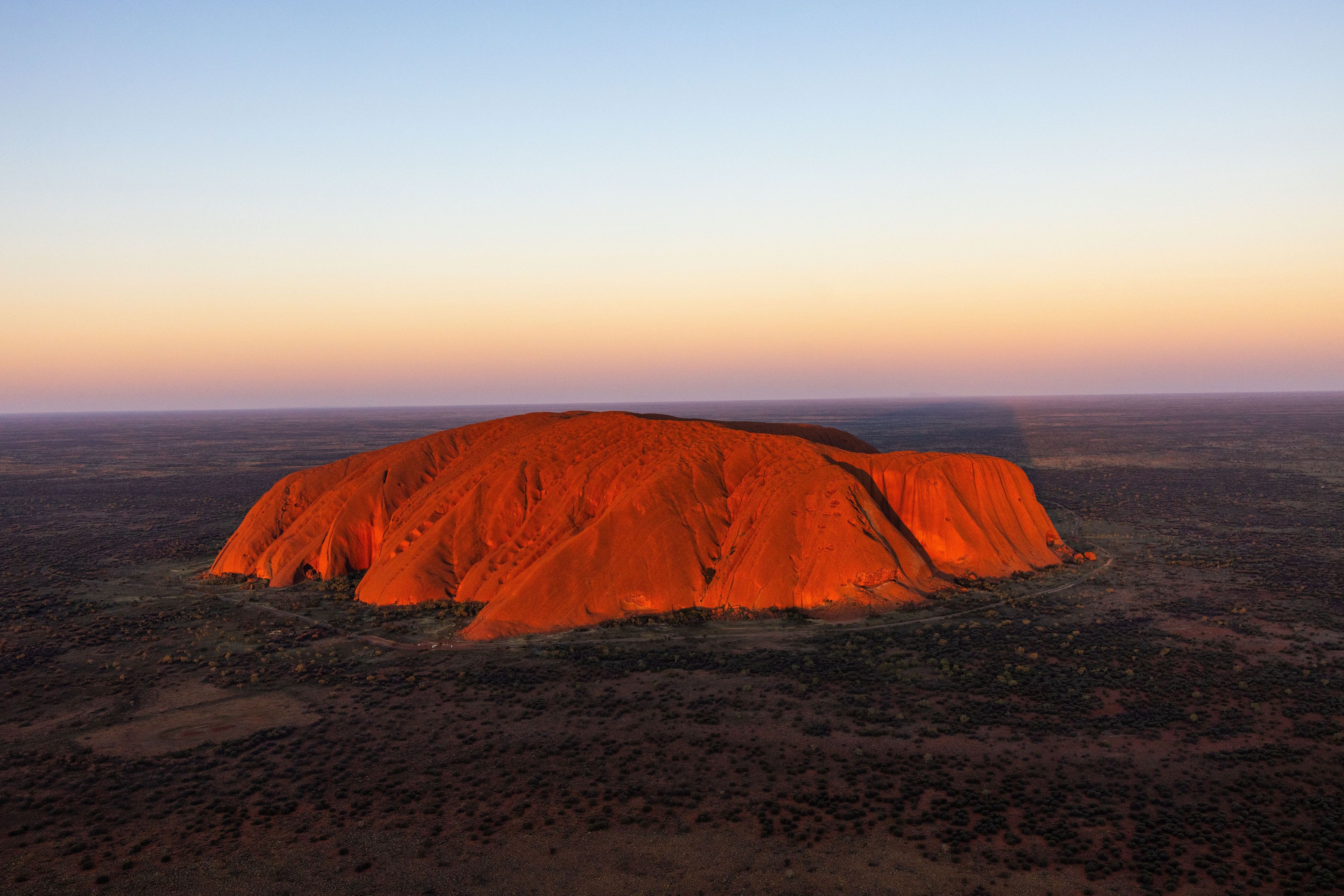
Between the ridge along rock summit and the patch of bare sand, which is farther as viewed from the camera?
the ridge along rock summit

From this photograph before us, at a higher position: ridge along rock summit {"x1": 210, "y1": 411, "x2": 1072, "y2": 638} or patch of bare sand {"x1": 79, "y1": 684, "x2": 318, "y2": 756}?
ridge along rock summit {"x1": 210, "y1": 411, "x2": 1072, "y2": 638}

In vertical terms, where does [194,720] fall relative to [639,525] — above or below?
below

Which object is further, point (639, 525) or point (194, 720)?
point (639, 525)

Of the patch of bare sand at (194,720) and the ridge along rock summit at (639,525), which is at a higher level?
the ridge along rock summit at (639,525)

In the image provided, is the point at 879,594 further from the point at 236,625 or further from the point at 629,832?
the point at 236,625
